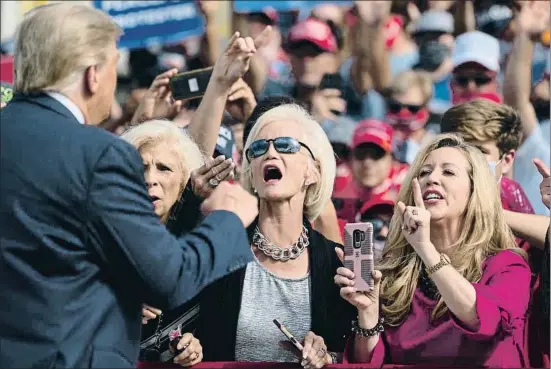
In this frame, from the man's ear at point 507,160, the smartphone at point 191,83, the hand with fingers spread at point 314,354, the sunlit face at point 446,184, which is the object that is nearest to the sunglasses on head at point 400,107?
the man's ear at point 507,160

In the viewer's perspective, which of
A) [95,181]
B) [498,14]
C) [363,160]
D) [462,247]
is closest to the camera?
[95,181]

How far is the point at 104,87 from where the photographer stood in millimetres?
3252

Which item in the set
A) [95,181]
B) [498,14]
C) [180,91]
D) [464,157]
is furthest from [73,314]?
[498,14]

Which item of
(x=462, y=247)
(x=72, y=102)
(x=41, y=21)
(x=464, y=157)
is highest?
(x=41, y=21)

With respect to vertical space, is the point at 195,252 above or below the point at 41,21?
below

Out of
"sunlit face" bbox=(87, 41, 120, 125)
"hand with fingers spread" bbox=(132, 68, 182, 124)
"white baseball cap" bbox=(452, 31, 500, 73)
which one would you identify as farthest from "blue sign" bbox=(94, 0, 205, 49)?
"sunlit face" bbox=(87, 41, 120, 125)

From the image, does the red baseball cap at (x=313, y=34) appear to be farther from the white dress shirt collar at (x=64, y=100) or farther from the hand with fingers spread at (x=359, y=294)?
the white dress shirt collar at (x=64, y=100)

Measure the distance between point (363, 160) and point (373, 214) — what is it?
106cm

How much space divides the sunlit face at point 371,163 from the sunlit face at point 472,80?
0.60m

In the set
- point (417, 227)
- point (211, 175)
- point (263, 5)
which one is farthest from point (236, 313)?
point (263, 5)

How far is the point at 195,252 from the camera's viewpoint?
125 inches

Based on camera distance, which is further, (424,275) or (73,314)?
(424,275)

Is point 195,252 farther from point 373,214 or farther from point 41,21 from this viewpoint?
point 373,214

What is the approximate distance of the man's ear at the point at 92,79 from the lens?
321 centimetres
